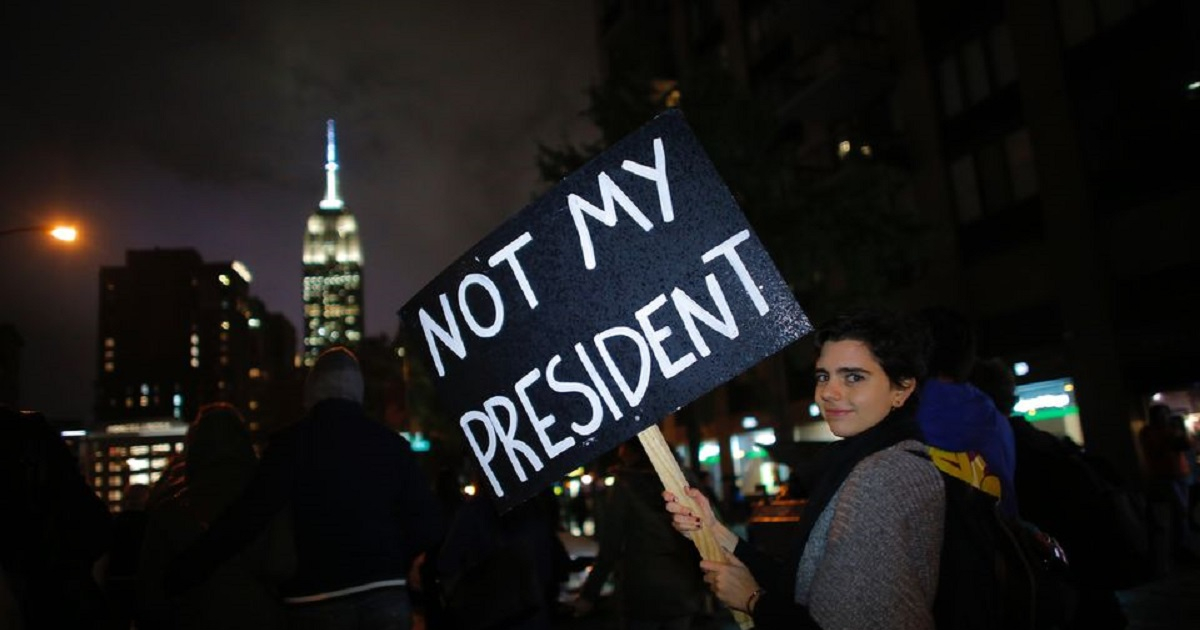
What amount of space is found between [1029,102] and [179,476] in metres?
18.9

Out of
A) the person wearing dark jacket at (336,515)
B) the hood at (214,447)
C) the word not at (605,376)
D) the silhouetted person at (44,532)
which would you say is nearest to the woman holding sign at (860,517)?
the word not at (605,376)

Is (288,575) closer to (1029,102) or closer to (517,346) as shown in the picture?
(517,346)

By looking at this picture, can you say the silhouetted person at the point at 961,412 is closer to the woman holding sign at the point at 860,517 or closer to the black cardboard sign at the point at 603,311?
the woman holding sign at the point at 860,517

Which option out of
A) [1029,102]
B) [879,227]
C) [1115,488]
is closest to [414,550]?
[1115,488]

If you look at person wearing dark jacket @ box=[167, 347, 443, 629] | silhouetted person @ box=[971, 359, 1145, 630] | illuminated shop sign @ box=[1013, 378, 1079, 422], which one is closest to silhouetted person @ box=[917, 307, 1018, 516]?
silhouetted person @ box=[971, 359, 1145, 630]

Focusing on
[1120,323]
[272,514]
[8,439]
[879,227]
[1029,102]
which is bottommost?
[272,514]

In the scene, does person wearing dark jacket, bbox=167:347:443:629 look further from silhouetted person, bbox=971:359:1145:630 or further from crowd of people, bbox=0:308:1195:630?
silhouetted person, bbox=971:359:1145:630

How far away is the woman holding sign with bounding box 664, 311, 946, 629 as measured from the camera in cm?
200

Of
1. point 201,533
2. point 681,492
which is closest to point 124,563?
point 201,533

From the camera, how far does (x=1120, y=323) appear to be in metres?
17.1

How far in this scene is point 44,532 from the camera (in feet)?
10.2

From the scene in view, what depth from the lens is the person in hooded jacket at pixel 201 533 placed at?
390 centimetres

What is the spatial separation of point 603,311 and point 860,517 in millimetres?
1037

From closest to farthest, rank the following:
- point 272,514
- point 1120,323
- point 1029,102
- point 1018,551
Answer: point 1018,551 < point 272,514 < point 1120,323 < point 1029,102
